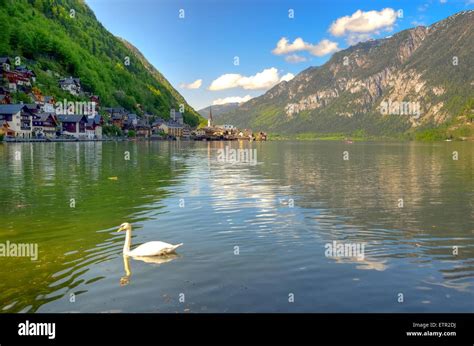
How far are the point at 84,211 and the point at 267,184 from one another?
20154 mm

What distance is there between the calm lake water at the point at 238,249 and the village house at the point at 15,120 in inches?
4682

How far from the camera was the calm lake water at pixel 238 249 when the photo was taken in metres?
13.4

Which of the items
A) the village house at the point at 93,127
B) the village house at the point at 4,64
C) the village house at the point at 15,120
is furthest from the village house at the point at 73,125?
the village house at the point at 15,120

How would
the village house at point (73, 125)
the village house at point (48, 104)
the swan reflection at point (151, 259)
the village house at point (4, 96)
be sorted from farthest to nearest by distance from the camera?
1. the village house at point (73, 125)
2. the village house at point (48, 104)
3. the village house at point (4, 96)
4. the swan reflection at point (151, 259)

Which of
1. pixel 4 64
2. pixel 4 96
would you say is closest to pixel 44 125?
pixel 4 96

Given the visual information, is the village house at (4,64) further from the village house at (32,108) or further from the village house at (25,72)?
the village house at (32,108)

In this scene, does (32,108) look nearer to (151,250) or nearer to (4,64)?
(4,64)

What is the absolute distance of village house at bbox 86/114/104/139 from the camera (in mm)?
189875

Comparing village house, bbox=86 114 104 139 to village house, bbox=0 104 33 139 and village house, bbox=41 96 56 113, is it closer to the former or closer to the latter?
village house, bbox=41 96 56 113

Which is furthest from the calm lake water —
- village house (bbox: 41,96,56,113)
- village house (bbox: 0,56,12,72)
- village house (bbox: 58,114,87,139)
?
village house (bbox: 58,114,87,139)

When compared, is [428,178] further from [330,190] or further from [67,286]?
[67,286]

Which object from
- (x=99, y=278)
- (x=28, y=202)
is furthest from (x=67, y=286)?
(x=28, y=202)

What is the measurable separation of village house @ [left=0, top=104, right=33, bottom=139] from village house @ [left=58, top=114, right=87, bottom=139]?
27862 mm
